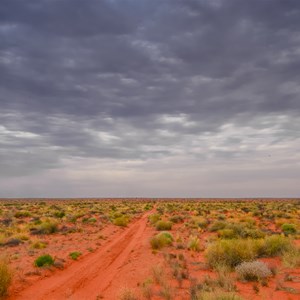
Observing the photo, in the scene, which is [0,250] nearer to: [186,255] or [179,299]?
[186,255]

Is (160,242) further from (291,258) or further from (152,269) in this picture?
(291,258)

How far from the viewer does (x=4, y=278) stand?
11789 mm

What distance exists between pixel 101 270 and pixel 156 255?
3.81 meters

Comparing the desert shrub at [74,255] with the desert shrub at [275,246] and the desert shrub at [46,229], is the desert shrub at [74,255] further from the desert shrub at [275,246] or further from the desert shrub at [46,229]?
the desert shrub at [46,229]

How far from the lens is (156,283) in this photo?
1343 centimetres

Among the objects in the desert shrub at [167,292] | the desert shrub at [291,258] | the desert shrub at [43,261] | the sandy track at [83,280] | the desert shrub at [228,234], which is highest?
the desert shrub at [228,234]

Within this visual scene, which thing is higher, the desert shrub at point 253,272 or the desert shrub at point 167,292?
the desert shrub at point 253,272

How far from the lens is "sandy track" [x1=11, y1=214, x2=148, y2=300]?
1234 centimetres

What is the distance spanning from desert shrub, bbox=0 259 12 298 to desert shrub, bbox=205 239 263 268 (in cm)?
751

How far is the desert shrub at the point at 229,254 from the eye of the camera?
610 inches

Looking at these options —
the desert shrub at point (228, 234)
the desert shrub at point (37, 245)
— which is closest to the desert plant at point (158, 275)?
the desert shrub at point (37, 245)

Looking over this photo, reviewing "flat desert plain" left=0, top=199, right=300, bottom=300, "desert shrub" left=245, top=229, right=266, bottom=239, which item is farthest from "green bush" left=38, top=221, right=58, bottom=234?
"desert shrub" left=245, top=229, right=266, bottom=239

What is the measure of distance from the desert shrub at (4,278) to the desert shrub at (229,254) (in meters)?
7.51

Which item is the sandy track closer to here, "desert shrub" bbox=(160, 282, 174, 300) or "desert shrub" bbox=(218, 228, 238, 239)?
"desert shrub" bbox=(160, 282, 174, 300)
